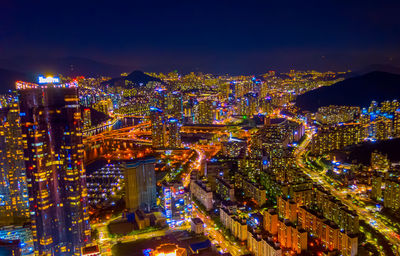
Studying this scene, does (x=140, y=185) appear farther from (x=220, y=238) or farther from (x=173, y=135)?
(x=173, y=135)

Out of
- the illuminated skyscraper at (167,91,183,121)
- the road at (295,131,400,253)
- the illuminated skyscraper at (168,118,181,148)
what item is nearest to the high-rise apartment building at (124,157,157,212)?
the road at (295,131,400,253)

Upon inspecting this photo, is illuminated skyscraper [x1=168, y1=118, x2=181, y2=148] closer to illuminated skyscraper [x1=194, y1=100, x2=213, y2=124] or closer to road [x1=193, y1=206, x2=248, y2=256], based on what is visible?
illuminated skyscraper [x1=194, y1=100, x2=213, y2=124]

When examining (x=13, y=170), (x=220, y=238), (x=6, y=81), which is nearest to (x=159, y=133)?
(x=6, y=81)

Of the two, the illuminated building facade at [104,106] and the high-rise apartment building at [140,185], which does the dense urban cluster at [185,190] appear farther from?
the illuminated building facade at [104,106]

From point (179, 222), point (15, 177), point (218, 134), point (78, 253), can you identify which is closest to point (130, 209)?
point (179, 222)

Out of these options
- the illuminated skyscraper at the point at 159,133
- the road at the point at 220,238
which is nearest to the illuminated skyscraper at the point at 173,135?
the illuminated skyscraper at the point at 159,133

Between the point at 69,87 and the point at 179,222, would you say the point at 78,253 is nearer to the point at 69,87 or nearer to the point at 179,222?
the point at 179,222
